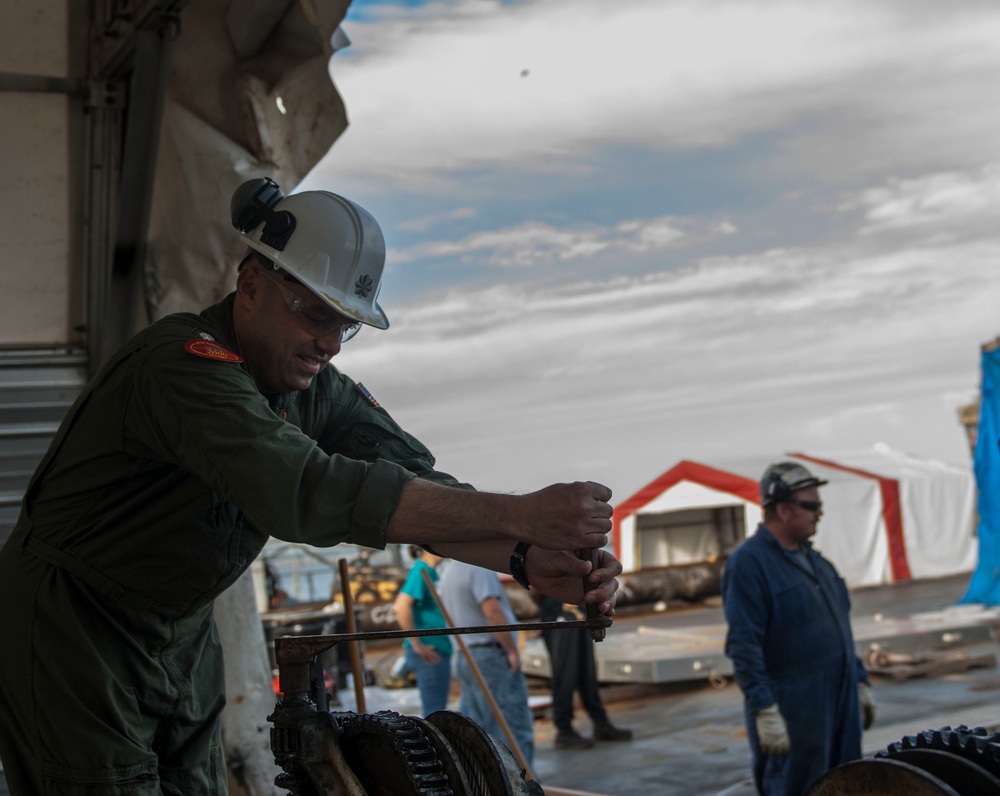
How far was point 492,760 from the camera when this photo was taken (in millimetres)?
1806

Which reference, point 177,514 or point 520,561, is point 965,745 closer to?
point 520,561

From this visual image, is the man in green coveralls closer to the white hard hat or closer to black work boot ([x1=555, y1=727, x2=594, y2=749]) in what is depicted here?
the white hard hat

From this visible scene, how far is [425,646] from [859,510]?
12406 millimetres

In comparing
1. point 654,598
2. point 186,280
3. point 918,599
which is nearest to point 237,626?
point 186,280

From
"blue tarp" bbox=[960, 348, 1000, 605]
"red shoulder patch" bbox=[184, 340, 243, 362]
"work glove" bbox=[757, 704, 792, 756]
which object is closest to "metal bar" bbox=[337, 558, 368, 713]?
"red shoulder patch" bbox=[184, 340, 243, 362]

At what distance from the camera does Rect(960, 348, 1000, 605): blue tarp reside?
1122 centimetres

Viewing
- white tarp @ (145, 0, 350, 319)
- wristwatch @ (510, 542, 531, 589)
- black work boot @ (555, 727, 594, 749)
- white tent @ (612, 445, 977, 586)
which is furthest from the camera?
white tent @ (612, 445, 977, 586)

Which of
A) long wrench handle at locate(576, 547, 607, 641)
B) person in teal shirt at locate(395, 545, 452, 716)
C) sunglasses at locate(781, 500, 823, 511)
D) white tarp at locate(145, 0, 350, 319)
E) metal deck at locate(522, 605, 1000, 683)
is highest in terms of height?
white tarp at locate(145, 0, 350, 319)

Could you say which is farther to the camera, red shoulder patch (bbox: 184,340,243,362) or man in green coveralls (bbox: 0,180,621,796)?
red shoulder patch (bbox: 184,340,243,362)

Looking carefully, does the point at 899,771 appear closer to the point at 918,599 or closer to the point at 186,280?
the point at 186,280

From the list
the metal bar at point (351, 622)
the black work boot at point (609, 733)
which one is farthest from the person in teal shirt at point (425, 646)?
the metal bar at point (351, 622)

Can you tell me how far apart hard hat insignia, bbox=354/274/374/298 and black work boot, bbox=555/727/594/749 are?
643 centimetres

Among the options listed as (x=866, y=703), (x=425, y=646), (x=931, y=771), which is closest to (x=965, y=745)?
(x=931, y=771)

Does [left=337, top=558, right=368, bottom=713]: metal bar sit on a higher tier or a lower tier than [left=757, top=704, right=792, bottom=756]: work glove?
higher
